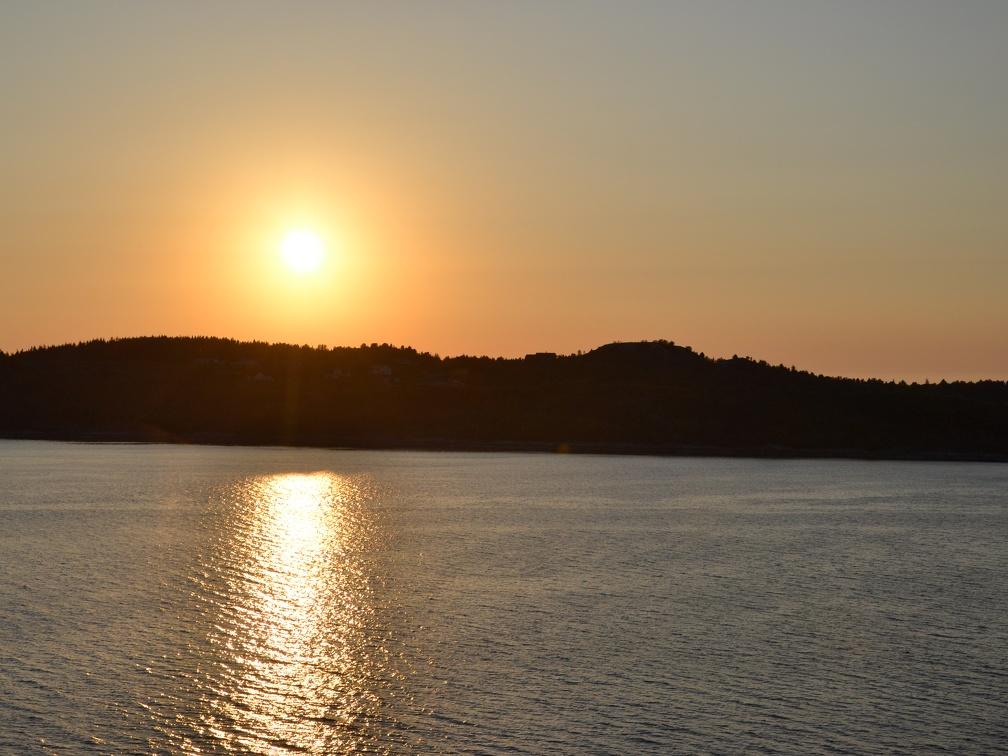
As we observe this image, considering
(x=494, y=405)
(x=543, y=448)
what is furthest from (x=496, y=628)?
(x=494, y=405)

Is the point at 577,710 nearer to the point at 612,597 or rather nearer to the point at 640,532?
the point at 612,597

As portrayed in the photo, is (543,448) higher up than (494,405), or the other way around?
(494,405)

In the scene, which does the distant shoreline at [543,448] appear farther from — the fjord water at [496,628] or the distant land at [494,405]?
the fjord water at [496,628]

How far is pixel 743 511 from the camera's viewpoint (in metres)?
50.6

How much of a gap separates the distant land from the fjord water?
2841 inches

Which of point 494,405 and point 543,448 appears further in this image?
point 494,405

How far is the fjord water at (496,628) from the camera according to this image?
16641 millimetres

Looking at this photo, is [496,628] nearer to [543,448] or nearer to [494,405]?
[543,448]

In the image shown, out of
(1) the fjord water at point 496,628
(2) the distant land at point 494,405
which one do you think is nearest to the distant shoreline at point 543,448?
(2) the distant land at point 494,405

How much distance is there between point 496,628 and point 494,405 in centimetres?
11613

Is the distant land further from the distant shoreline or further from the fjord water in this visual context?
the fjord water

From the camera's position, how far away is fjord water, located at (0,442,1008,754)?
16641 mm

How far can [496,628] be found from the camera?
77.2 feet

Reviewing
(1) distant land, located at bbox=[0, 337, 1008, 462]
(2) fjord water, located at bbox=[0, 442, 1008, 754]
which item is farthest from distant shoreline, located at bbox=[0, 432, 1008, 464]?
(2) fjord water, located at bbox=[0, 442, 1008, 754]
